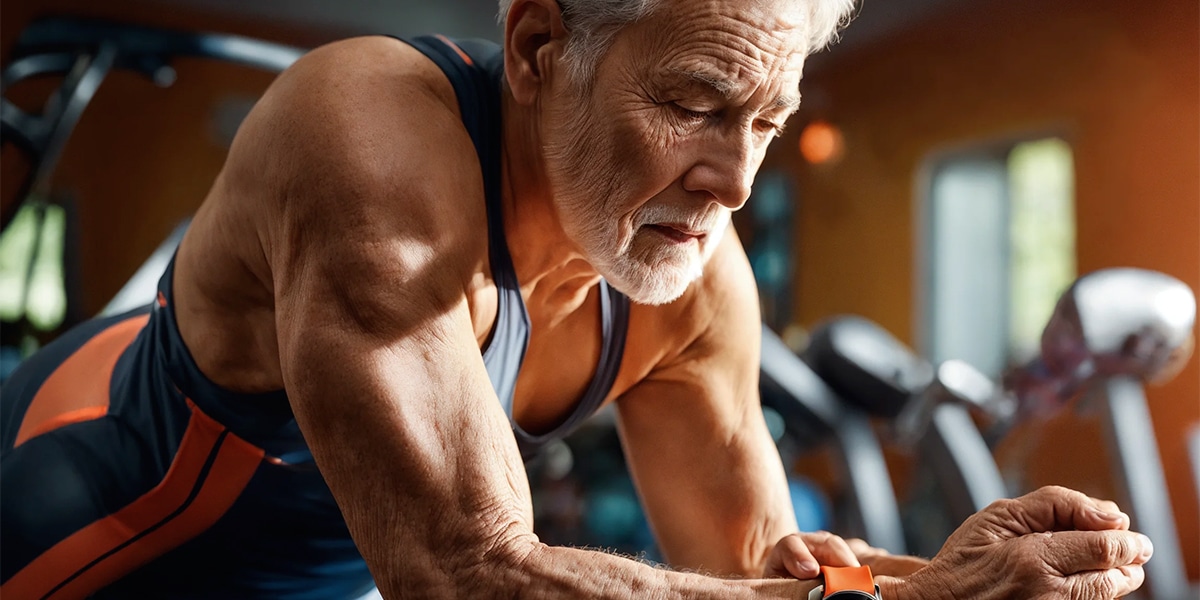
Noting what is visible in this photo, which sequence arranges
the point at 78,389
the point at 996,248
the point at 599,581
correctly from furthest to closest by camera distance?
the point at 996,248 → the point at 78,389 → the point at 599,581

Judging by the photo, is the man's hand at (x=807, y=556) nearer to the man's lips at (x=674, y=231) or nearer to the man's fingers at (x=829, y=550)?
the man's fingers at (x=829, y=550)

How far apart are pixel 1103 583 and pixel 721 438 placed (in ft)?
1.68

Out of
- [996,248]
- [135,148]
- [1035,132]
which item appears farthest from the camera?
[996,248]

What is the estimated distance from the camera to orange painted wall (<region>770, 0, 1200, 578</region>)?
3920mm

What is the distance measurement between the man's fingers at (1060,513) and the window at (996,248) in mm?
3930

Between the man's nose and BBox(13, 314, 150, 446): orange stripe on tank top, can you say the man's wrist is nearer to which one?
the man's nose

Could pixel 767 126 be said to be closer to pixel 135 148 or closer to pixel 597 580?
pixel 597 580

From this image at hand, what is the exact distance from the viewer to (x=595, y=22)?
3.01 ft

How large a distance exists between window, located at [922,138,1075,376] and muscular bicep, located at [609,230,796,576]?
144 inches

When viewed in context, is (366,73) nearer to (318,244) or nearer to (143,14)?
(318,244)

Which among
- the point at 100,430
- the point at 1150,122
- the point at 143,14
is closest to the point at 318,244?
the point at 100,430

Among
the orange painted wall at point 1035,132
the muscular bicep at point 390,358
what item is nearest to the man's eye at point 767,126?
the muscular bicep at point 390,358

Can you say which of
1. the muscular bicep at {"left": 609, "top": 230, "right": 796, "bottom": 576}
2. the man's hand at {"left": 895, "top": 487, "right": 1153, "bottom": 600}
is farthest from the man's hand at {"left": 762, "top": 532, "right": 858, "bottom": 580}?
the muscular bicep at {"left": 609, "top": 230, "right": 796, "bottom": 576}

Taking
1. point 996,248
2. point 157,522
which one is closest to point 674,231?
point 157,522
